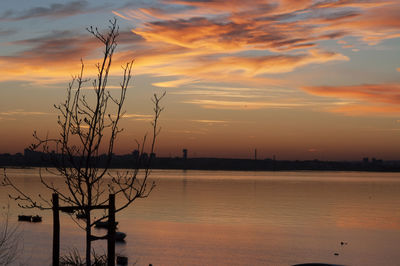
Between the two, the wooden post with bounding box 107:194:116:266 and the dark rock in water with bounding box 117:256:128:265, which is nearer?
the wooden post with bounding box 107:194:116:266

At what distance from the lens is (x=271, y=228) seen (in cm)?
6662

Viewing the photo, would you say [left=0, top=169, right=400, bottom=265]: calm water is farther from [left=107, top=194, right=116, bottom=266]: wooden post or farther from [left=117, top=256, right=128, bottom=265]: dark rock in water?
[left=107, top=194, right=116, bottom=266]: wooden post

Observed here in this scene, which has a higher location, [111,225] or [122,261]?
[111,225]

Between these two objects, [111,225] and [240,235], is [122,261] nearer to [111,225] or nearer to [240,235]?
[240,235]

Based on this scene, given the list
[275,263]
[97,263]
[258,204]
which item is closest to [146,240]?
[275,263]

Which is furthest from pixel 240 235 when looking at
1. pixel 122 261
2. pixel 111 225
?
pixel 111 225

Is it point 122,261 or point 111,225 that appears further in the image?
point 122,261

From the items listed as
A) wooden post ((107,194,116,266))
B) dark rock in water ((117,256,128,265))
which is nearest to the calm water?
dark rock in water ((117,256,128,265))

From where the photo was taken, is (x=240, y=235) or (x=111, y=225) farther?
(x=240, y=235)

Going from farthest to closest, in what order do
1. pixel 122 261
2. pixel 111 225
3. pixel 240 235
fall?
pixel 240 235 → pixel 122 261 → pixel 111 225

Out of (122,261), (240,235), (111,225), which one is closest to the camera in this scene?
(111,225)

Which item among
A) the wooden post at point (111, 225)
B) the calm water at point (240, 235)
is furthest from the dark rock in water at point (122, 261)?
the wooden post at point (111, 225)

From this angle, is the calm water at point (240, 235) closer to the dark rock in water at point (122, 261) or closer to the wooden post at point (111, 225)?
the dark rock in water at point (122, 261)

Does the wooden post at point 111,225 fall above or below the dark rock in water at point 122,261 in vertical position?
above
